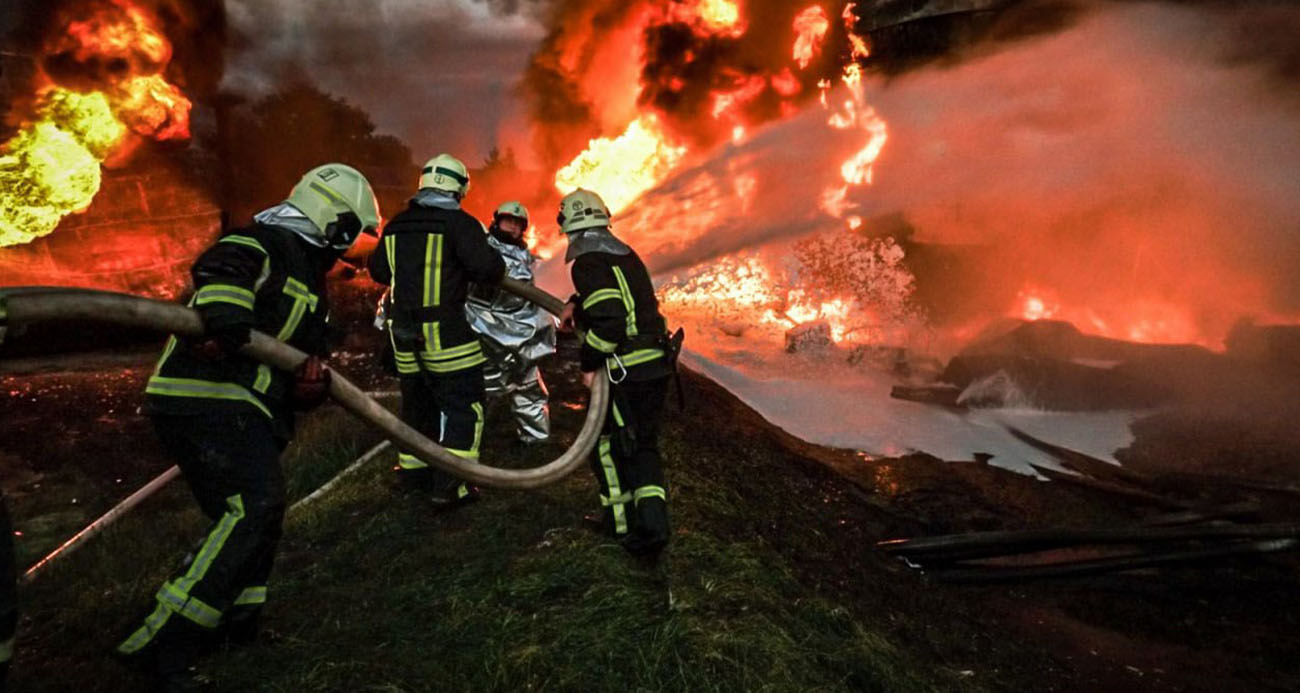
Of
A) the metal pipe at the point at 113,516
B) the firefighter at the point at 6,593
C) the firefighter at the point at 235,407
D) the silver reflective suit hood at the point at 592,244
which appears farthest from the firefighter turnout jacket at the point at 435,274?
the firefighter at the point at 6,593

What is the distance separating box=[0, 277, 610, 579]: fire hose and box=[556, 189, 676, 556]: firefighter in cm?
18

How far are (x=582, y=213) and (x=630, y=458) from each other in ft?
5.15

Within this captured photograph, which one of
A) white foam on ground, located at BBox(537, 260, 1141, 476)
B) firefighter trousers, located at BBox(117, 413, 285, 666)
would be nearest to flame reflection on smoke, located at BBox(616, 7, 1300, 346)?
white foam on ground, located at BBox(537, 260, 1141, 476)

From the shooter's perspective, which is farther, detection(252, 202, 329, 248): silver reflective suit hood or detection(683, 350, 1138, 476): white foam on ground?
detection(683, 350, 1138, 476): white foam on ground

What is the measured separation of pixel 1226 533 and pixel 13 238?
15.4 meters

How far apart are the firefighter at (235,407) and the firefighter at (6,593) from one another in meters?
0.42

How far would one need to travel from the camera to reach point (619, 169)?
1245 cm

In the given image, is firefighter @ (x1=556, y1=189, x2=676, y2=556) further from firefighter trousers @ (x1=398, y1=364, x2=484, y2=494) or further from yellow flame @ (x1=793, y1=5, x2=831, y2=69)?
yellow flame @ (x1=793, y1=5, x2=831, y2=69)

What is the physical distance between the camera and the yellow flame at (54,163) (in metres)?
10.2

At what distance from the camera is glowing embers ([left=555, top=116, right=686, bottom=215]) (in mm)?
12148

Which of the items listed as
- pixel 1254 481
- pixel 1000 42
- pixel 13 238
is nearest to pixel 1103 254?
pixel 1000 42

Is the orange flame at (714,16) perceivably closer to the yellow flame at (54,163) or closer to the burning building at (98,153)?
the burning building at (98,153)

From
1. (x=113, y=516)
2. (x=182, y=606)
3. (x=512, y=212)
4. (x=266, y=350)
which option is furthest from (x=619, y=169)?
(x=182, y=606)

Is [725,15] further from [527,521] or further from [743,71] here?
[527,521]
